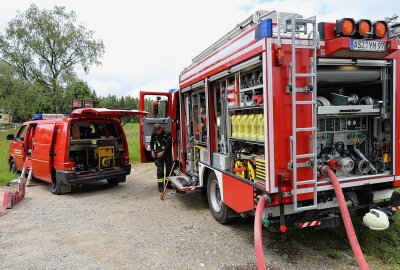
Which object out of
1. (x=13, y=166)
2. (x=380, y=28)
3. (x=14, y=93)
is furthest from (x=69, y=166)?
(x=14, y=93)

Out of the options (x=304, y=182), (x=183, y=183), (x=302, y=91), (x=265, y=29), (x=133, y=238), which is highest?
(x=265, y=29)

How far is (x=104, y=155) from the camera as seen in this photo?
809cm

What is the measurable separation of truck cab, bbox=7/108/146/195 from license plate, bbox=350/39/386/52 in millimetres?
4962

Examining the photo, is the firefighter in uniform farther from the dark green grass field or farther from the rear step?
the dark green grass field

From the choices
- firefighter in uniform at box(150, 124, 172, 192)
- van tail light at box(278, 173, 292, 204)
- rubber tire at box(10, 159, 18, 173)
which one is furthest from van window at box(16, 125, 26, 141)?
van tail light at box(278, 173, 292, 204)

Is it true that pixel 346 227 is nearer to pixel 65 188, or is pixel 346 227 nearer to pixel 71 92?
pixel 65 188

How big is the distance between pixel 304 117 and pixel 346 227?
1239 mm

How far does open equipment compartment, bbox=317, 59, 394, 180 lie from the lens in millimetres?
3943

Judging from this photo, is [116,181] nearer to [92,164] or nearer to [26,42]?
[92,164]

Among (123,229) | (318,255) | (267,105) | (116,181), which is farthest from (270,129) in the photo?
(116,181)

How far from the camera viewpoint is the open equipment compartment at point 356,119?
3.94 m

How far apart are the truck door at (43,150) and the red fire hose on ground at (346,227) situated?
5.93 meters

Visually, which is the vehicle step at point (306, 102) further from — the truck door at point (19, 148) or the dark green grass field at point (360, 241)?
the truck door at point (19, 148)

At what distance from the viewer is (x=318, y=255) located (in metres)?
4.06
